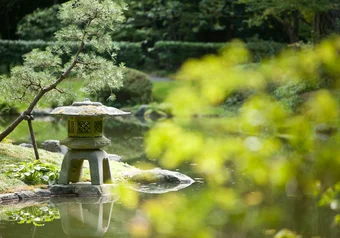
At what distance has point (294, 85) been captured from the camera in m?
21.5

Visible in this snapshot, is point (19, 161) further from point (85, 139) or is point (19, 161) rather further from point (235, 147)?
point (235, 147)

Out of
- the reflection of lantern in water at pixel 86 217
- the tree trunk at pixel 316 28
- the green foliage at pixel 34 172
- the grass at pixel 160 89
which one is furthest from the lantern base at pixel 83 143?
the grass at pixel 160 89

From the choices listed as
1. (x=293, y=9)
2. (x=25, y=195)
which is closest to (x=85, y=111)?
(x=25, y=195)

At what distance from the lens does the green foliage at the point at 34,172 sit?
983 cm

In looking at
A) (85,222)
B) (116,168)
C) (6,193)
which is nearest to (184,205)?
(85,222)

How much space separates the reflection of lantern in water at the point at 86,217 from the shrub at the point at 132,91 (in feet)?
56.6

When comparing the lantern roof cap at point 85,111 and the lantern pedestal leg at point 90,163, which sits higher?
the lantern roof cap at point 85,111

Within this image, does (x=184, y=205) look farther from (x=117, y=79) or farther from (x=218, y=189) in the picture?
(x=117, y=79)

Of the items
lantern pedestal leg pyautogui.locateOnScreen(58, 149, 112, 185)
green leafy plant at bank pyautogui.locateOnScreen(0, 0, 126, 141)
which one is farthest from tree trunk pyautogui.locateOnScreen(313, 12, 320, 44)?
lantern pedestal leg pyautogui.locateOnScreen(58, 149, 112, 185)

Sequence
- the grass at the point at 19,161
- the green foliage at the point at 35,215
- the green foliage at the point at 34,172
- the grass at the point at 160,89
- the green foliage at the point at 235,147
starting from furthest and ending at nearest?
the grass at the point at 160,89 < the green foliage at the point at 34,172 < the grass at the point at 19,161 < the green foliage at the point at 35,215 < the green foliage at the point at 235,147

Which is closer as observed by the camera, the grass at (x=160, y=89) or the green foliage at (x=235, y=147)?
the green foliage at (x=235, y=147)

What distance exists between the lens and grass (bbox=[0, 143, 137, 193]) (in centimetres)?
951

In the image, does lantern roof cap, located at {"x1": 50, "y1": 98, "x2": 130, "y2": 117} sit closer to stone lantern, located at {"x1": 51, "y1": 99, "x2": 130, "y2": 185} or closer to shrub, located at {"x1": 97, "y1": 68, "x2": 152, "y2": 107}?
stone lantern, located at {"x1": 51, "y1": 99, "x2": 130, "y2": 185}

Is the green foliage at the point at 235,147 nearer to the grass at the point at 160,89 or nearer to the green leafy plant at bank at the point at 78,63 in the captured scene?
→ the green leafy plant at bank at the point at 78,63
